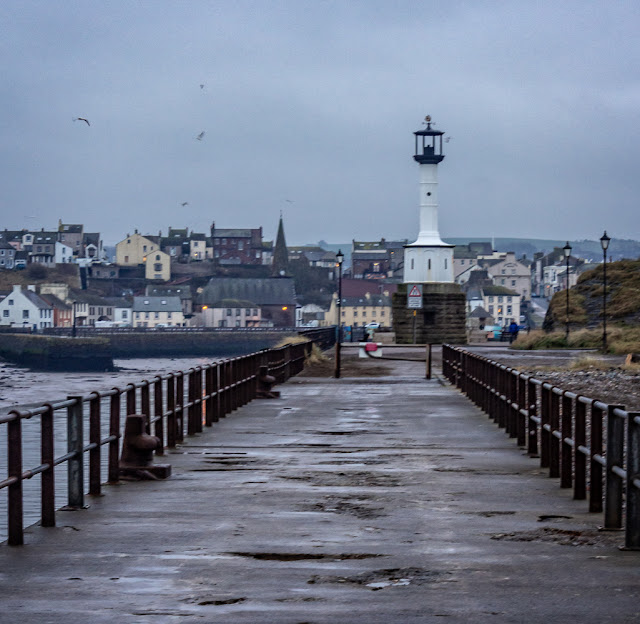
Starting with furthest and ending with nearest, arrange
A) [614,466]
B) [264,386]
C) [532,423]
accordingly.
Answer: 1. [264,386]
2. [532,423]
3. [614,466]

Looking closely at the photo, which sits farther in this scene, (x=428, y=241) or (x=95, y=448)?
(x=428, y=241)

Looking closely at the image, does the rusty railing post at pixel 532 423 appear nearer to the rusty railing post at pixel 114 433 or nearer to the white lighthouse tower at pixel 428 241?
the rusty railing post at pixel 114 433

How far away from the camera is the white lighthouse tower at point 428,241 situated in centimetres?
7681

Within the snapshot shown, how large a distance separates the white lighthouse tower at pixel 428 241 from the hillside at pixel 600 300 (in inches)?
341

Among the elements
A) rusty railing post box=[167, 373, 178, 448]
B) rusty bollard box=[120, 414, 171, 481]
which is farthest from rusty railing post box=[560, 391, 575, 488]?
rusty railing post box=[167, 373, 178, 448]

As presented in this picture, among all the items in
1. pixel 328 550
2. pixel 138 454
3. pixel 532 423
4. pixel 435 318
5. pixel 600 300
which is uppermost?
pixel 600 300

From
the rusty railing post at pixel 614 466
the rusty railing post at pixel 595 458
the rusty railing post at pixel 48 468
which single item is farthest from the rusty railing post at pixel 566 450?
the rusty railing post at pixel 48 468

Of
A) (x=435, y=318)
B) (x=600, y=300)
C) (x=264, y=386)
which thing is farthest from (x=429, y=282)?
(x=264, y=386)

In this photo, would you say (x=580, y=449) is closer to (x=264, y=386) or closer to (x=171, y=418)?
(x=171, y=418)

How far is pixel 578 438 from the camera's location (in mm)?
10469

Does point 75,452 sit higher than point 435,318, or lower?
lower

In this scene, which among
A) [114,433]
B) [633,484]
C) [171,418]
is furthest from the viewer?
[171,418]

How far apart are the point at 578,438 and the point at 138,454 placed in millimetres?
4566

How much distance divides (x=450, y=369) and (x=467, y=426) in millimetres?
14280
